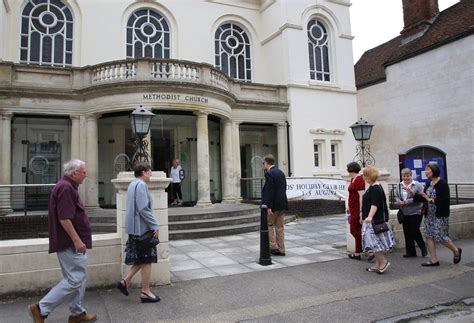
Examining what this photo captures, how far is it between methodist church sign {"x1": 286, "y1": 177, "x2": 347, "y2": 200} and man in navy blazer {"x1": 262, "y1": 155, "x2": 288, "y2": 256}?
21.4ft

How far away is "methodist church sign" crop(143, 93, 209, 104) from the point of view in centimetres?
1238

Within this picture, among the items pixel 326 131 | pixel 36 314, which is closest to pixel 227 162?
pixel 326 131

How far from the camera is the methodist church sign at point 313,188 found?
1402 centimetres

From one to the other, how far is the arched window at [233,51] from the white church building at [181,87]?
6cm

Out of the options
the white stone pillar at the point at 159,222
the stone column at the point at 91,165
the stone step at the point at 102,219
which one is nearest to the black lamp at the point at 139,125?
the white stone pillar at the point at 159,222

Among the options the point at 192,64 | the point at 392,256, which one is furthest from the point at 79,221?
the point at 192,64

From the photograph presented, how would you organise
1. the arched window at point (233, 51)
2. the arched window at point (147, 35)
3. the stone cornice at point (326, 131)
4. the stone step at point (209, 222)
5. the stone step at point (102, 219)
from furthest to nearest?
1. the arched window at point (233, 51)
2. the stone cornice at point (326, 131)
3. the arched window at point (147, 35)
4. the stone step at point (102, 219)
5. the stone step at point (209, 222)

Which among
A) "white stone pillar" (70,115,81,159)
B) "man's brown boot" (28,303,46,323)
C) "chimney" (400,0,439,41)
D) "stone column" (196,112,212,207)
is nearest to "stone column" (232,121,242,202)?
"stone column" (196,112,212,207)

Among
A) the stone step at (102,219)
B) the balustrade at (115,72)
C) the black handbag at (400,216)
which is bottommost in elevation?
the stone step at (102,219)

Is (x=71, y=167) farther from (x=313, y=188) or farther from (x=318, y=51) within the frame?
(x=318, y=51)

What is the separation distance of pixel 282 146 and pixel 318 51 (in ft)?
18.8

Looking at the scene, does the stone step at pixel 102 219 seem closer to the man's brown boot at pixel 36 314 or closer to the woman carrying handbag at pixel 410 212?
the man's brown boot at pixel 36 314

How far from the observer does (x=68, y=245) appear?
155 inches

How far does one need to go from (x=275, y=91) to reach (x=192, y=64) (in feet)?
17.6
